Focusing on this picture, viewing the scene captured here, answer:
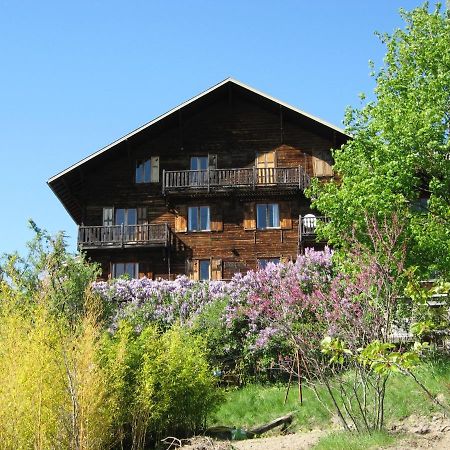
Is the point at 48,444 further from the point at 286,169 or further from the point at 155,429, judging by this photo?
the point at 286,169

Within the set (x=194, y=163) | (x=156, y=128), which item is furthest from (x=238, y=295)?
(x=156, y=128)

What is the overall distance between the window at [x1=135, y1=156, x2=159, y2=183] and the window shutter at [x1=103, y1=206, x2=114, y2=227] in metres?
1.94

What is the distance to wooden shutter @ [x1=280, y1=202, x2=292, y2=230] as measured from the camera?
29734 mm

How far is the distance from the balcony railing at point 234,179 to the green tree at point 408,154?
27.1 ft

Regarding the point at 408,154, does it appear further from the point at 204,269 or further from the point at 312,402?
the point at 204,269

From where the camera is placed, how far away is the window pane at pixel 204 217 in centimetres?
3025

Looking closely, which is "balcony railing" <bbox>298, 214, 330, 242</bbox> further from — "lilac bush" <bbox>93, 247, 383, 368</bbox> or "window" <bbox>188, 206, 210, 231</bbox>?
"lilac bush" <bbox>93, 247, 383, 368</bbox>

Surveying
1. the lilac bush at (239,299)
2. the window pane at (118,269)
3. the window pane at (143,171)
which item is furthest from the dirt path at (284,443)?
the window pane at (143,171)

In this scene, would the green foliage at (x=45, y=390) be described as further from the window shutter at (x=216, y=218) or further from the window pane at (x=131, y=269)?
the window shutter at (x=216, y=218)

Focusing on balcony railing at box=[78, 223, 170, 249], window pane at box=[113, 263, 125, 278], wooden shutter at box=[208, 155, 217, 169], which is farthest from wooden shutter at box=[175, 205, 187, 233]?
window pane at box=[113, 263, 125, 278]

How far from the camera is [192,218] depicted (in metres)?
30.4

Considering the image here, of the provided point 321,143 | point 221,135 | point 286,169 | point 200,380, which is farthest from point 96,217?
point 200,380

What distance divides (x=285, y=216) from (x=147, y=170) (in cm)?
722

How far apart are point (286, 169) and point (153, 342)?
56.3 ft
